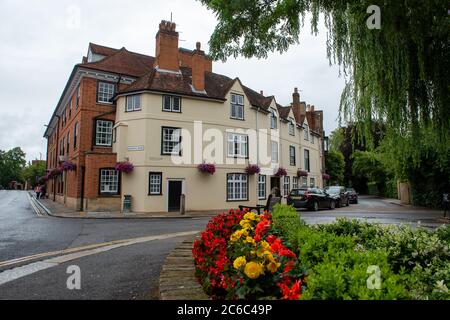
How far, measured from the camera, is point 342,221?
610cm

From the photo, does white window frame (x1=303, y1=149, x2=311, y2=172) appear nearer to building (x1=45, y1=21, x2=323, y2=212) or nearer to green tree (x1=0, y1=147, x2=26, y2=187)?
building (x1=45, y1=21, x2=323, y2=212)

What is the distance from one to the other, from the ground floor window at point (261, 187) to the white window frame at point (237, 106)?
520cm

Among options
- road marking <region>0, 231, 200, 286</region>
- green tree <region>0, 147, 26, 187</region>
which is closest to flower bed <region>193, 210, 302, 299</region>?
road marking <region>0, 231, 200, 286</region>

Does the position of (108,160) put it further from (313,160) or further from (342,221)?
(313,160)

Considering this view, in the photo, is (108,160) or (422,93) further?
(108,160)

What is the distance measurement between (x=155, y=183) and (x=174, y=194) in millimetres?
1558

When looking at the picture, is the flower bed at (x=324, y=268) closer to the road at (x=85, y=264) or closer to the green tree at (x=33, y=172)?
the road at (x=85, y=264)

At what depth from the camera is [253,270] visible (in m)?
2.69

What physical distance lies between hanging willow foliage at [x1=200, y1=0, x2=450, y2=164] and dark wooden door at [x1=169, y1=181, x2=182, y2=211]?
1735 cm

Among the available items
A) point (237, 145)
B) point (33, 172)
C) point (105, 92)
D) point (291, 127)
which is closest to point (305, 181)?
point (291, 127)

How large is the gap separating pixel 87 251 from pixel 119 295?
3839 mm

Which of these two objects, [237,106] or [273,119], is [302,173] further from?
[237,106]
